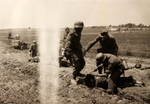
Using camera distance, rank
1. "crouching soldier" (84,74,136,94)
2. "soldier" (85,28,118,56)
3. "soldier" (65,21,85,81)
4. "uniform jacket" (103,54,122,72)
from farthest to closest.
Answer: "soldier" (65,21,85,81)
"soldier" (85,28,118,56)
"crouching soldier" (84,74,136,94)
"uniform jacket" (103,54,122,72)

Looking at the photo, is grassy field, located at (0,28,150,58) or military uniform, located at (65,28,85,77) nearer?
military uniform, located at (65,28,85,77)

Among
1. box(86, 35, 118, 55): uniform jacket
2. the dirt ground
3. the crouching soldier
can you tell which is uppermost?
box(86, 35, 118, 55): uniform jacket

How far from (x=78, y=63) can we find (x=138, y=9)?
2037 mm

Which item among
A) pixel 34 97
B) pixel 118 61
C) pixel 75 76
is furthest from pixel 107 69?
pixel 34 97

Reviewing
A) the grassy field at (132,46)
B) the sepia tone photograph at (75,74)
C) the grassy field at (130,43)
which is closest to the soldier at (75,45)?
→ the sepia tone photograph at (75,74)

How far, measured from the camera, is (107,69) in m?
3.79

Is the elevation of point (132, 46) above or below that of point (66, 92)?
above

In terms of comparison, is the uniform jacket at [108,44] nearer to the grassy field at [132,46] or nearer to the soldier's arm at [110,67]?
the soldier's arm at [110,67]

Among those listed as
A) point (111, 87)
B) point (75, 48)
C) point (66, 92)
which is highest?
point (75, 48)

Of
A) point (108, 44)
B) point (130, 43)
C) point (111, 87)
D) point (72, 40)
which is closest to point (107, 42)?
point (108, 44)

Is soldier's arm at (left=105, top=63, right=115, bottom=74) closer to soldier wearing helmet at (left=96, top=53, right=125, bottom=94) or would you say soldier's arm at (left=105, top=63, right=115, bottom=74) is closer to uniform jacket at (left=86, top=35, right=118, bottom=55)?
soldier wearing helmet at (left=96, top=53, right=125, bottom=94)

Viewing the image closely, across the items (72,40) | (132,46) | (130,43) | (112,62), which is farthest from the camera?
(130,43)

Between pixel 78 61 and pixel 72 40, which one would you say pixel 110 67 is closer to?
pixel 78 61

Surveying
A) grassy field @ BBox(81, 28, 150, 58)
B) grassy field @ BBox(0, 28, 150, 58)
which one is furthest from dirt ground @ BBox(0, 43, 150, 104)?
grassy field @ BBox(0, 28, 150, 58)
